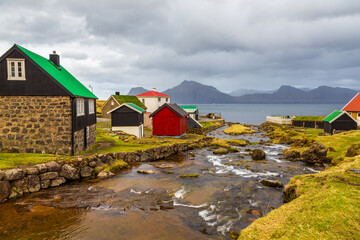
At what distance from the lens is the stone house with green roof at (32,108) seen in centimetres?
2073

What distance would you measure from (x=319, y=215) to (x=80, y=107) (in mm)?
23311

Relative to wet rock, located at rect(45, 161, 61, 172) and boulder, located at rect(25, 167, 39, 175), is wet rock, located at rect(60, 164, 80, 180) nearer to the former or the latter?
wet rock, located at rect(45, 161, 61, 172)

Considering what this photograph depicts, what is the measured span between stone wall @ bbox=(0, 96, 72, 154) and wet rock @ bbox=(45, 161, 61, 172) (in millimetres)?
3319

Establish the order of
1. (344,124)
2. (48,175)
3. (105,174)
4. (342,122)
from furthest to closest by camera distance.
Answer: (342,122) < (344,124) < (105,174) < (48,175)

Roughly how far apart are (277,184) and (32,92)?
23.7m

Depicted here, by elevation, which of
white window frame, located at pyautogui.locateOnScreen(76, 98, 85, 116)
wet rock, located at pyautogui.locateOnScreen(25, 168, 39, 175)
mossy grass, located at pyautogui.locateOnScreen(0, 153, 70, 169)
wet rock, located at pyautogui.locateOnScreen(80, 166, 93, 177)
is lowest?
wet rock, located at pyautogui.locateOnScreen(80, 166, 93, 177)

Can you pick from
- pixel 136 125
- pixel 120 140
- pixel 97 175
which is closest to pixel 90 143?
pixel 120 140

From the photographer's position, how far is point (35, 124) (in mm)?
21281

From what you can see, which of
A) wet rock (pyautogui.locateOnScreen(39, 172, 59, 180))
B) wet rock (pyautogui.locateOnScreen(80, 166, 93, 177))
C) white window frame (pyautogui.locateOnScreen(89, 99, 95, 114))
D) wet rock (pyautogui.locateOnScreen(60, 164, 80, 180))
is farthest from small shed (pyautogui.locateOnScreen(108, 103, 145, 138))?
wet rock (pyautogui.locateOnScreen(39, 172, 59, 180))

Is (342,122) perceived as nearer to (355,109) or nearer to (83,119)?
(355,109)

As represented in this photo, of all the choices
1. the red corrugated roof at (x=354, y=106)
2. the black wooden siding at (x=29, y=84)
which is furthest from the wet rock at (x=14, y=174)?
the red corrugated roof at (x=354, y=106)

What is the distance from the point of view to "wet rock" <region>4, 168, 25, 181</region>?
51.6 ft

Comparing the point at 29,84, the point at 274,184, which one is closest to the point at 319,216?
A: the point at 274,184

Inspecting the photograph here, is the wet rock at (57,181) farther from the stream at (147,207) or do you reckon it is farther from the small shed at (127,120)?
the small shed at (127,120)
